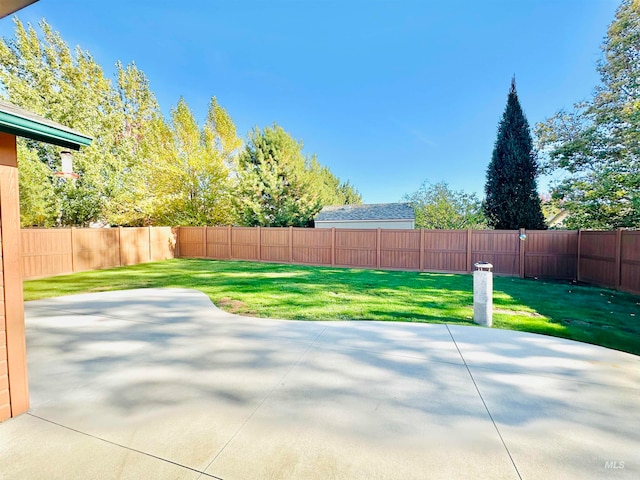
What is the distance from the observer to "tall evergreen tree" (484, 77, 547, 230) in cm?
1233

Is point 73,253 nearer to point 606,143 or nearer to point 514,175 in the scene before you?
point 514,175

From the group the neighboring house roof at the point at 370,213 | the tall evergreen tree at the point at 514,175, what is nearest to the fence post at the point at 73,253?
the neighboring house roof at the point at 370,213

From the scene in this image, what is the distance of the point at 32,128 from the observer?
7.41 feet

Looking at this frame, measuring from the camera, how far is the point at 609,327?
4641 millimetres

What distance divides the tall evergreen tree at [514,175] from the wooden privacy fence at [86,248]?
16.9m

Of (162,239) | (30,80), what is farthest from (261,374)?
(30,80)

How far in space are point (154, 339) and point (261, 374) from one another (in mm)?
2025

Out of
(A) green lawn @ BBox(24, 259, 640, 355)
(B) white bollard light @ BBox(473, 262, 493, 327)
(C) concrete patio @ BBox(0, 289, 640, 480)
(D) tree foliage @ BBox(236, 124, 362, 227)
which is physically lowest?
(A) green lawn @ BBox(24, 259, 640, 355)

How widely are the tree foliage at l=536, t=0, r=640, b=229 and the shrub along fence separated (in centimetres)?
271

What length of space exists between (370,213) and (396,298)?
14258 mm

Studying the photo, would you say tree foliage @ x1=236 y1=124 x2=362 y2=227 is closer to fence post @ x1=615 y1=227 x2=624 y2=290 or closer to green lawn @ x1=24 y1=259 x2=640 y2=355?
green lawn @ x1=24 y1=259 x2=640 y2=355

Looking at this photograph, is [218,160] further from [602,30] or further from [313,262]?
[602,30]

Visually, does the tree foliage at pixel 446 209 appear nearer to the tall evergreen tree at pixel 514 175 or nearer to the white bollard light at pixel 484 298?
the tall evergreen tree at pixel 514 175

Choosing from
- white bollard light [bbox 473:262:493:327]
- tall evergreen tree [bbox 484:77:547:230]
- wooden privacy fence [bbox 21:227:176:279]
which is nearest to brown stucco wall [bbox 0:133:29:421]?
white bollard light [bbox 473:262:493:327]
